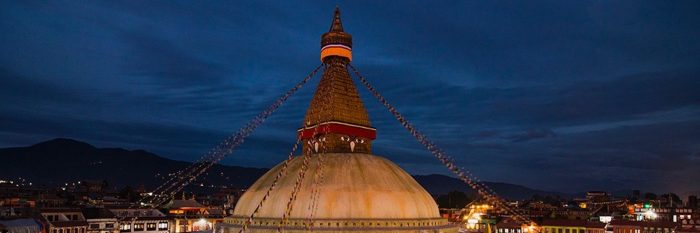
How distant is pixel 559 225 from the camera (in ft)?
228

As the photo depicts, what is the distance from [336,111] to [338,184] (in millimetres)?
4857

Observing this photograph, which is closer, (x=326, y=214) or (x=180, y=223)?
(x=326, y=214)

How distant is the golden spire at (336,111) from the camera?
30.4 meters

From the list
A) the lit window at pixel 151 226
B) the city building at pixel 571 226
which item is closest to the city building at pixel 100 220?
the lit window at pixel 151 226

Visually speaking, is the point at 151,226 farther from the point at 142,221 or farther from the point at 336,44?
the point at 336,44

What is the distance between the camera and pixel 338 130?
3025cm

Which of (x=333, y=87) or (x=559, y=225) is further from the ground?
(x=333, y=87)

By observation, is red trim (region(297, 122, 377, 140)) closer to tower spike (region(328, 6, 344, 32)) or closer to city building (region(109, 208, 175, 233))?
tower spike (region(328, 6, 344, 32))

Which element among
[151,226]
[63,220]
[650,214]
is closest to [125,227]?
[151,226]

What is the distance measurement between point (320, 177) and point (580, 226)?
49.4m

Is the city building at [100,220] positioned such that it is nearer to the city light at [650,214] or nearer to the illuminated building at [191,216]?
the illuminated building at [191,216]

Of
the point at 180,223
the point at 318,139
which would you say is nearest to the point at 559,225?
the point at 180,223

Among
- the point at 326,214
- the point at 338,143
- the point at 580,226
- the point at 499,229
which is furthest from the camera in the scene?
the point at 499,229

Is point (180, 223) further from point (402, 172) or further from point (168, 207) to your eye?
point (402, 172)
